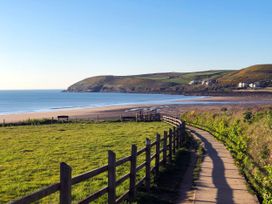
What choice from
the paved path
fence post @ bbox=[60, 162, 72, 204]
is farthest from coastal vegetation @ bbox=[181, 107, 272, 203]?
fence post @ bbox=[60, 162, 72, 204]

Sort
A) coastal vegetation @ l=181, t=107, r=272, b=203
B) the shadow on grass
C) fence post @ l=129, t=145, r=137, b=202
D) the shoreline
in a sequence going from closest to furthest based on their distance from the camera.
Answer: fence post @ l=129, t=145, r=137, b=202 → the shadow on grass → coastal vegetation @ l=181, t=107, r=272, b=203 → the shoreline

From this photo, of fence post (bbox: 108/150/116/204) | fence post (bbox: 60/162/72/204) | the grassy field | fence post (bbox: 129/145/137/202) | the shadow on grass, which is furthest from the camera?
the grassy field

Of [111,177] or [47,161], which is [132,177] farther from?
[47,161]

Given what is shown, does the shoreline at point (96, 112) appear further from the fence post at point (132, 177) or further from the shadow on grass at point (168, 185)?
the fence post at point (132, 177)

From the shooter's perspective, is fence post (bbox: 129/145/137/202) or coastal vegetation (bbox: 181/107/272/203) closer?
fence post (bbox: 129/145/137/202)

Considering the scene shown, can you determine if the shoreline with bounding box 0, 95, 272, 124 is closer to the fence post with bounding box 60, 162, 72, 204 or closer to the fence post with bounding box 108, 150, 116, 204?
the fence post with bounding box 108, 150, 116, 204

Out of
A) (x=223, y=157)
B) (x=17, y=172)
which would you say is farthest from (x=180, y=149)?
(x=17, y=172)

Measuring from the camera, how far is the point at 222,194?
11234 mm

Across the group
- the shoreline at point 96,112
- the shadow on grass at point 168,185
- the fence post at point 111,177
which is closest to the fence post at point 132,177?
the shadow on grass at point 168,185

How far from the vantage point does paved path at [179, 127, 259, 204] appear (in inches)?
422

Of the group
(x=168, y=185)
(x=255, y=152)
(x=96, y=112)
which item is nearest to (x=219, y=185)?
(x=168, y=185)

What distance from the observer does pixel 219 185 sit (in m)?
12.4

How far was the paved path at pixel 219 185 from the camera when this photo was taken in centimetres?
1071

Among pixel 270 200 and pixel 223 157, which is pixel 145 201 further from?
pixel 223 157
